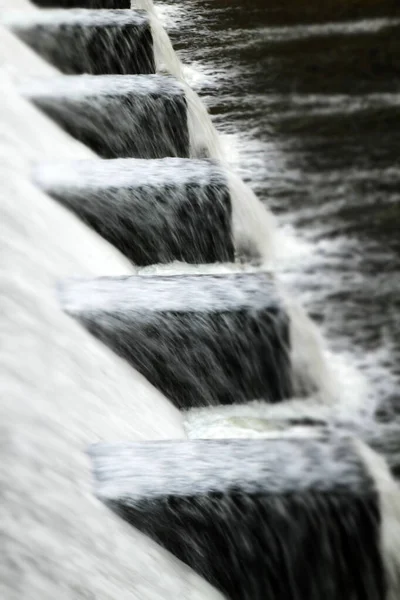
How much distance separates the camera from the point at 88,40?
3695 millimetres

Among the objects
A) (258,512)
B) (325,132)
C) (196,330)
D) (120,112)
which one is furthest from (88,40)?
(258,512)

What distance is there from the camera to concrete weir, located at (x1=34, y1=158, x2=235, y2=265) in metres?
2.63

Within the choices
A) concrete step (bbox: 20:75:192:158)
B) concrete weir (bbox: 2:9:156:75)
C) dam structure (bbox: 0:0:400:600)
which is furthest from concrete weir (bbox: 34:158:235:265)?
concrete weir (bbox: 2:9:156:75)

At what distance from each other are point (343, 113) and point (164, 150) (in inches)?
35.3

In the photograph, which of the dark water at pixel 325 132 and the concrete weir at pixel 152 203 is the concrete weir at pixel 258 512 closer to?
the dark water at pixel 325 132

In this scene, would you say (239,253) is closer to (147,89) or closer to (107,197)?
(107,197)

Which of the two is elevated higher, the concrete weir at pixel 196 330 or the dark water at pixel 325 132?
the dark water at pixel 325 132

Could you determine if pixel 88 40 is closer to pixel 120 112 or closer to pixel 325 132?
pixel 120 112

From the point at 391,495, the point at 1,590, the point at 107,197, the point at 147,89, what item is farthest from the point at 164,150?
the point at 1,590

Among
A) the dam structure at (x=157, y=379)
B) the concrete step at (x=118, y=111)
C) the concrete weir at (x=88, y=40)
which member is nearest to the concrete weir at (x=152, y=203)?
the dam structure at (x=157, y=379)

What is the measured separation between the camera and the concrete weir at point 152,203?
8.64ft

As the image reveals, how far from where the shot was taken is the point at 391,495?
5.38 ft

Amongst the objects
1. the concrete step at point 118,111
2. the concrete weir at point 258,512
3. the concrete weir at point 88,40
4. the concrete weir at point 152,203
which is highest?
the concrete weir at point 88,40

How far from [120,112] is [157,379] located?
1351 millimetres
